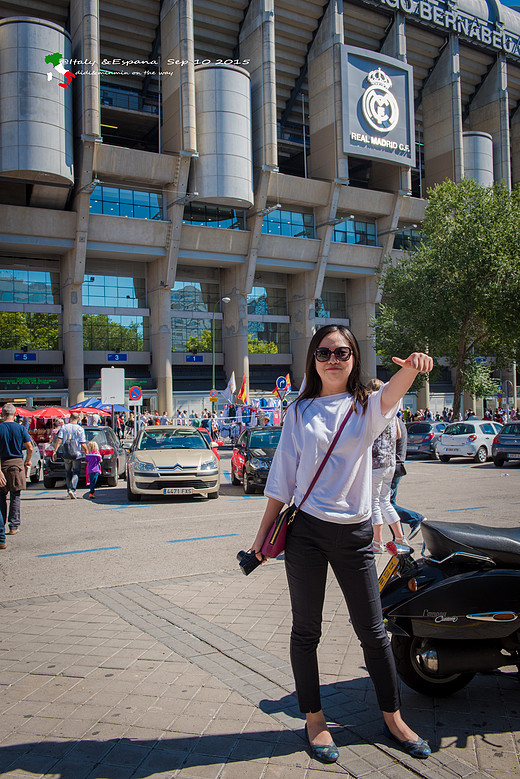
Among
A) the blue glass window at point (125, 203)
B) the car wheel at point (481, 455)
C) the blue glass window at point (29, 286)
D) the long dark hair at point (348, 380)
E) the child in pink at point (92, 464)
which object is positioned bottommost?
the car wheel at point (481, 455)

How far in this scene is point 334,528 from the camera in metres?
2.89

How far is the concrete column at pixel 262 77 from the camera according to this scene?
38812 mm

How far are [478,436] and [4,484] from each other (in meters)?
18.0

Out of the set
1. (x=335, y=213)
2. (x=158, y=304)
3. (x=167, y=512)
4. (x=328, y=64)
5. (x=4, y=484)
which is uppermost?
(x=328, y=64)

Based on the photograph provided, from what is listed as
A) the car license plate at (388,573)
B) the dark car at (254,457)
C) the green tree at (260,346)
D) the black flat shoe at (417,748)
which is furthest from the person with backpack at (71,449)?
the green tree at (260,346)

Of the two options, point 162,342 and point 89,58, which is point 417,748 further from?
point 162,342

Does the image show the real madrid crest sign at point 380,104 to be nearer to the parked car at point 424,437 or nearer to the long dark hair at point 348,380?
the parked car at point 424,437

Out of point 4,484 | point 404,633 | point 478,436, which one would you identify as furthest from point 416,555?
point 478,436

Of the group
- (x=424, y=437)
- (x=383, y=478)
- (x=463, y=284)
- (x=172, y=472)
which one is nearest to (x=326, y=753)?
(x=383, y=478)

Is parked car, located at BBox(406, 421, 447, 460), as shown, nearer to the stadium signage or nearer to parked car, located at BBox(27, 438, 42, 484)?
parked car, located at BBox(27, 438, 42, 484)

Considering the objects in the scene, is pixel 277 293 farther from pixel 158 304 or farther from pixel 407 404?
pixel 407 404

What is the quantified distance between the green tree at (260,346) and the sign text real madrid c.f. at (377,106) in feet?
47.8

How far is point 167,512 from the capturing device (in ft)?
36.7

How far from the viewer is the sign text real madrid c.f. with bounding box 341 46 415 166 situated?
1592 inches
